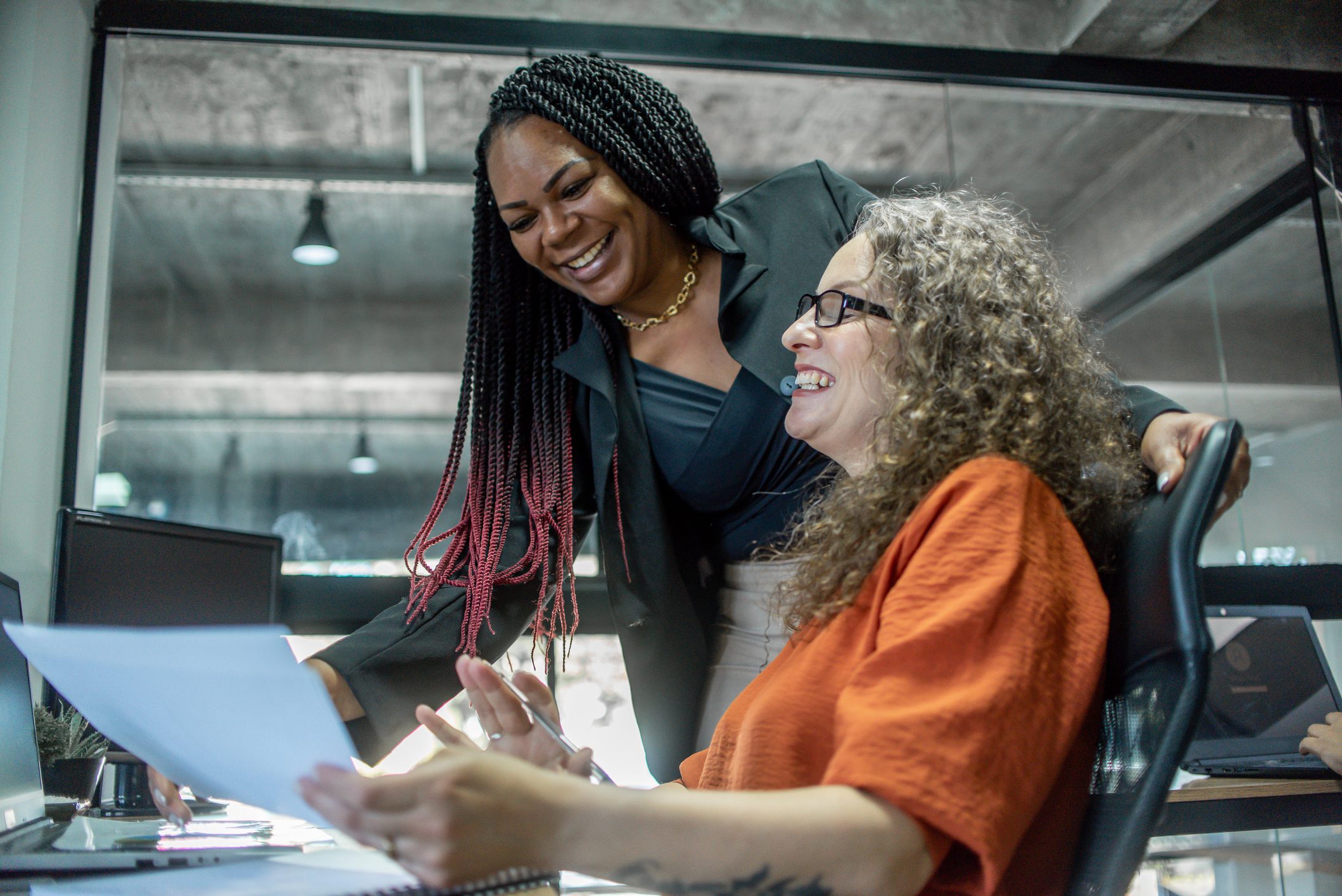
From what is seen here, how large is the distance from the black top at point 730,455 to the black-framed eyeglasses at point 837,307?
0.35 meters

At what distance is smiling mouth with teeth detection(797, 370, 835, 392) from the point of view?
1.09 m

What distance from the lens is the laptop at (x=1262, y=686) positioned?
6.03 ft

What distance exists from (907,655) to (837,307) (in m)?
0.50

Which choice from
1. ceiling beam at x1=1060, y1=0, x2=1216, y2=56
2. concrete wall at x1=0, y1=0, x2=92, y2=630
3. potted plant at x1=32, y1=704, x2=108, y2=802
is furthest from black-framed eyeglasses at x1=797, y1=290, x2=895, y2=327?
ceiling beam at x1=1060, y1=0, x2=1216, y2=56

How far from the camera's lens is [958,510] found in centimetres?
76

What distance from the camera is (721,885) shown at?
2.00ft

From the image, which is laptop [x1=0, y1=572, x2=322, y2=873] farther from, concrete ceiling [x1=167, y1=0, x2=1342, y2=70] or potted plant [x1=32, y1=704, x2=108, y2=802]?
concrete ceiling [x1=167, y1=0, x2=1342, y2=70]

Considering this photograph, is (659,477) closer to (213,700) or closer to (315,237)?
(213,700)

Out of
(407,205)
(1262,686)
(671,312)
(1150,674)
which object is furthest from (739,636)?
(407,205)

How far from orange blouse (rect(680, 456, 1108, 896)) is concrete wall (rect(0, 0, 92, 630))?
5.29 feet

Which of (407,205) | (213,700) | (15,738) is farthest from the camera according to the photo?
(407,205)

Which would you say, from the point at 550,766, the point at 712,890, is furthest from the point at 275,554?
the point at 712,890

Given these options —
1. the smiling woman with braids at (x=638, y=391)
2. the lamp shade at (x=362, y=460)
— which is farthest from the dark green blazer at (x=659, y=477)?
the lamp shade at (x=362, y=460)

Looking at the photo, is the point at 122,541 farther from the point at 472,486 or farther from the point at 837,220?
the point at 837,220
